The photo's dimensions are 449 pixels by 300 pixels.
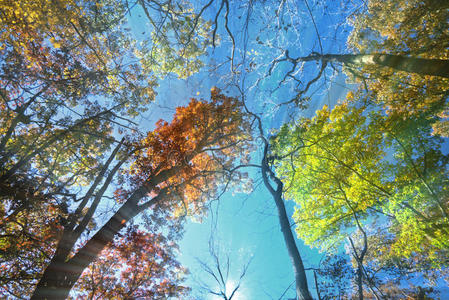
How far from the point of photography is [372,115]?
32.2 ft

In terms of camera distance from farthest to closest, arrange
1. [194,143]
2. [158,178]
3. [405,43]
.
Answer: [194,143], [158,178], [405,43]

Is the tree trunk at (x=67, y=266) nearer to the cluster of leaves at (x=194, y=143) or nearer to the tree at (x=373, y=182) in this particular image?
the cluster of leaves at (x=194, y=143)

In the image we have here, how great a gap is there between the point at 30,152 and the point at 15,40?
12.9 feet

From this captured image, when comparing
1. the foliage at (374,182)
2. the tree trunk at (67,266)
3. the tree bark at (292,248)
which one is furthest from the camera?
the foliage at (374,182)

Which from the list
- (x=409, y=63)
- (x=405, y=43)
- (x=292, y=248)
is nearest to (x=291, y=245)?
(x=292, y=248)

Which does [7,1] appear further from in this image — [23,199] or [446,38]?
[446,38]

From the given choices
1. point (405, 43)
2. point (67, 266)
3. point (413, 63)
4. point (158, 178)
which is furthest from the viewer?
point (158, 178)

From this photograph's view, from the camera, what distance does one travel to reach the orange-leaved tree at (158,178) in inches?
200

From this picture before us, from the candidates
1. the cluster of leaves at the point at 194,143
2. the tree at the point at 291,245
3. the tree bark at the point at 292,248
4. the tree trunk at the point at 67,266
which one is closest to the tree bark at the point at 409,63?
the tree at the point at 291,245

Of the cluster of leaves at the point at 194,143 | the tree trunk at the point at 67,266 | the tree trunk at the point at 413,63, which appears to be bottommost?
the tree trunk at the point at 67,266

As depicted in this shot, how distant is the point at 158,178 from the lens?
8070mm

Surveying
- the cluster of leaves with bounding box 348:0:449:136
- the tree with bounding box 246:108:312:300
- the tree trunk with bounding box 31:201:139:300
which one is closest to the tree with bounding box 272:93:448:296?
the cluster of leaves with bounding box 348:0:449:136

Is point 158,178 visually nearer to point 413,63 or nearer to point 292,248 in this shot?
point 292,248

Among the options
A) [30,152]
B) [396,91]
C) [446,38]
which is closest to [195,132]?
[30,152]
